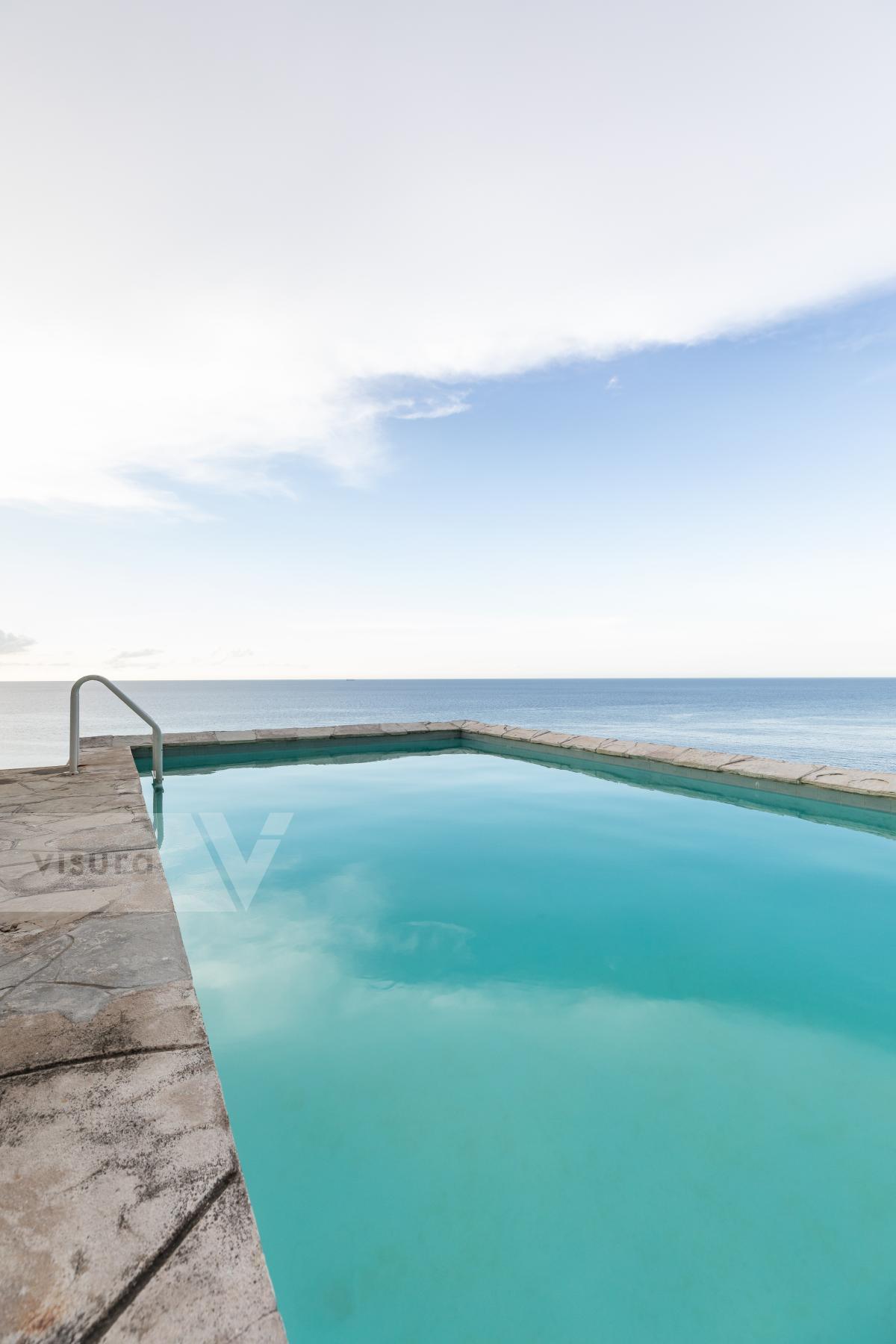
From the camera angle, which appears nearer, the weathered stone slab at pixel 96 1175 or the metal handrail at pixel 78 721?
the weathered stone slab at pixel 96 1175

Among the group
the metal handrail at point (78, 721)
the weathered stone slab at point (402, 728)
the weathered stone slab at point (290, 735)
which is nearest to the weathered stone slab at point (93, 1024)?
the metal handrail at point (78, 721)

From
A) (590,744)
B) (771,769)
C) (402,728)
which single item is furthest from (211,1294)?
(402,728)

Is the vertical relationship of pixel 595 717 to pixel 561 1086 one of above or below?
below

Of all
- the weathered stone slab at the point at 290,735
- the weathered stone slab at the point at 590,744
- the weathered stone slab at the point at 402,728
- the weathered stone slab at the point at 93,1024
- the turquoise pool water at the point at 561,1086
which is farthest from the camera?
the weathered stone slab at the point at 402,728

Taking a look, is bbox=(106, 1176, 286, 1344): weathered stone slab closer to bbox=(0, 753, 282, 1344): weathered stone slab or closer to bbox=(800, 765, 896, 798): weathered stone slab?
bbox=(0, 753, 282, 1344): weathered stone slab

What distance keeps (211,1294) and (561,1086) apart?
1.47 metres

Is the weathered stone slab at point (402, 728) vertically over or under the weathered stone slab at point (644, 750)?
over

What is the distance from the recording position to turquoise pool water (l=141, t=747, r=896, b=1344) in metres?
1.41

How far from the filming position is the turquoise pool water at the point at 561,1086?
141 centimetres

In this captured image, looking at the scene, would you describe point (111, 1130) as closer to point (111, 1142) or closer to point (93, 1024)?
point (111, 1142)

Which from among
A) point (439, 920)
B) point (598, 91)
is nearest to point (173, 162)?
point (598, 91)

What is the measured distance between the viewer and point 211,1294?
90cm

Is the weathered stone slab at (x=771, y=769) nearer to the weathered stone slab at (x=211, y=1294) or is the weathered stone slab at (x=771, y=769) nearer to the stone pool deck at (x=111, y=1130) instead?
the stone pool deck at (x=111, y=1130)

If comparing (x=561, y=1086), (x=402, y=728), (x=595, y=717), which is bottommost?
(x=595, y=717)
